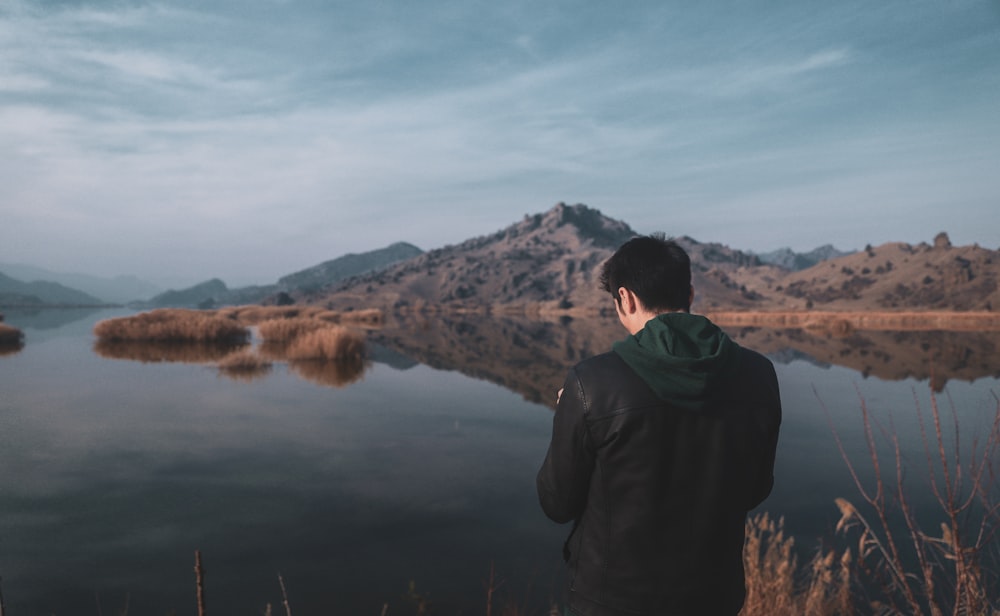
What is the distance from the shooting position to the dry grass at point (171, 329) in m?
32.5

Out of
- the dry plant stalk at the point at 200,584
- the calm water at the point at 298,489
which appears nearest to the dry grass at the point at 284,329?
the calm water at the point at 298,489

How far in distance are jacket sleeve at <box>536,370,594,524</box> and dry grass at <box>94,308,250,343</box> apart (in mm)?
34134

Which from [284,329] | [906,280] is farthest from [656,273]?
[906,280]

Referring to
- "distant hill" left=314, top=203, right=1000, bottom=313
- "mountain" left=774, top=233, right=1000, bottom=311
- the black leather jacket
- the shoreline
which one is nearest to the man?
the black leather jacket

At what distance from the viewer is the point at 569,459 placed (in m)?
2.29

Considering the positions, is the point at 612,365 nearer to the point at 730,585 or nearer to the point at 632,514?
the point at 632,514

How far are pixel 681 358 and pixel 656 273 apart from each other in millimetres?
486

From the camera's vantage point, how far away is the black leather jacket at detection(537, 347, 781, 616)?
7.10ft

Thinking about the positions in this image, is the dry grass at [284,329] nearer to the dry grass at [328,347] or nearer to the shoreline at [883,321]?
the dry grass at [328,347]

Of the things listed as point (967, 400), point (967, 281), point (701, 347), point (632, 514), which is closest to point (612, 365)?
point (701, 347)

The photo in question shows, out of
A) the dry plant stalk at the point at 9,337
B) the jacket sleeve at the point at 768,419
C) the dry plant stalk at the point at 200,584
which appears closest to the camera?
the dry plant stalk at the point at 200,584

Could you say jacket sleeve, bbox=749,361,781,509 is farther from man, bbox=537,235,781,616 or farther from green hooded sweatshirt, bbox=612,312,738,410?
green hooded sweatshirt, bbox=612,312,738,410

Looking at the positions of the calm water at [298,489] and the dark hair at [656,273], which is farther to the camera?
the calm water at [298,489]

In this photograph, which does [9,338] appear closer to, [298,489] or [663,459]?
[298,489]
